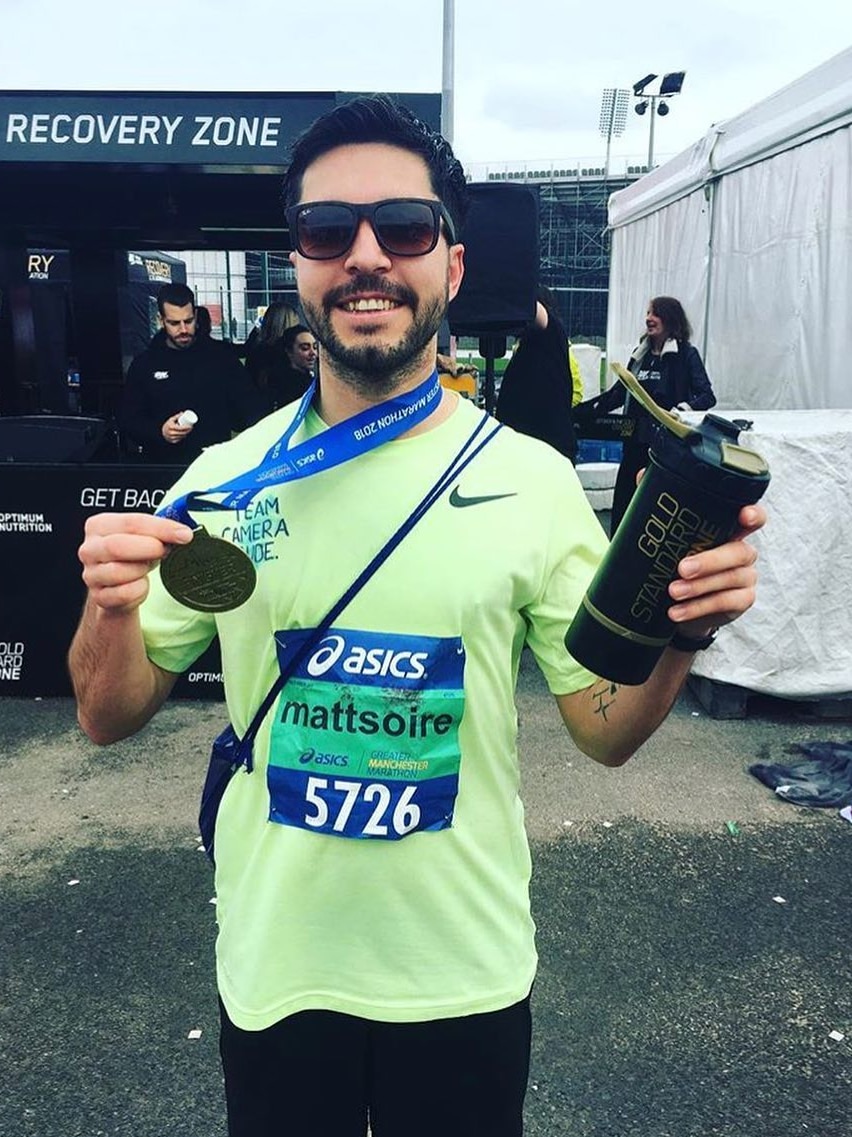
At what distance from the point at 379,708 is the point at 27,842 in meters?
3.18

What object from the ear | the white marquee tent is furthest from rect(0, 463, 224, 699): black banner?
the white marquee tent

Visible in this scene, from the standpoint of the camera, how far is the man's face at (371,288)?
1.45 metres

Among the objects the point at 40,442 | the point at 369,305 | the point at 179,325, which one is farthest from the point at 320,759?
the point at 40,442

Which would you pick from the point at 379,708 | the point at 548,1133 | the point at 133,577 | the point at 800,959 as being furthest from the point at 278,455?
the point at 800,959

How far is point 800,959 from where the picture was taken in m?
3.25

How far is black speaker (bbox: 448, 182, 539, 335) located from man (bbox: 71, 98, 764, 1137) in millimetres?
2564

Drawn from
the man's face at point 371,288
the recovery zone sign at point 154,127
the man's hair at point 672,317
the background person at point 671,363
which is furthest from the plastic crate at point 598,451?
the man's face at point 371,288

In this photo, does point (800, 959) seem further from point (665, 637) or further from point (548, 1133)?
point (665, 637)

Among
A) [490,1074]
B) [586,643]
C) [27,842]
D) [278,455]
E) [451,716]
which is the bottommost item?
[27,842]

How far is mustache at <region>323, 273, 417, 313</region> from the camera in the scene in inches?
57.3

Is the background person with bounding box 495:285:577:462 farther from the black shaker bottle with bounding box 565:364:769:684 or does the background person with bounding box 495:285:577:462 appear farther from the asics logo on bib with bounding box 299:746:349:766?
the black shaker bottle with bounding box 565:364:769:684

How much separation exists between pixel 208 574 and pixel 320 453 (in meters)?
0.24

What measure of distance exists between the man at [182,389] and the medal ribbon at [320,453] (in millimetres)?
4584

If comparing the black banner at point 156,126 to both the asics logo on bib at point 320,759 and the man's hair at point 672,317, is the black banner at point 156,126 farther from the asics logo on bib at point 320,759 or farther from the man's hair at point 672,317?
the asics logo on bib at point 320,759
